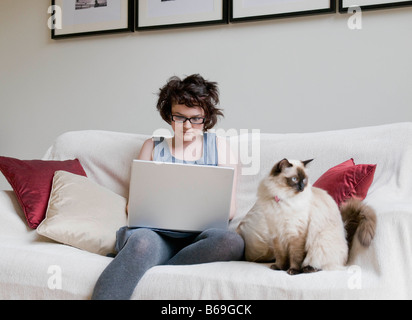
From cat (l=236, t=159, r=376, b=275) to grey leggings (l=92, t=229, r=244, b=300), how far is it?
0.53 feet

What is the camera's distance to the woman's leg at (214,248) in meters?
1.46

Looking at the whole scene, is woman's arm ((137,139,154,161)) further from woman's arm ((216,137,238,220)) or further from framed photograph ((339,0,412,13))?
framed photograph ((339,0,412,13))

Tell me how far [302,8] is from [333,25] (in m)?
0.19

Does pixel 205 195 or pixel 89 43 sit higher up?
pixel 89 43

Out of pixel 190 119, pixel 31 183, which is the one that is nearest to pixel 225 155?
pixel 190 119

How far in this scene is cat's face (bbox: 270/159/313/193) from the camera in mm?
1317

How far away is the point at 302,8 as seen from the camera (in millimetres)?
2352

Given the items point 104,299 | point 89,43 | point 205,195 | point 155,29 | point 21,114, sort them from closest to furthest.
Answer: point 104,299, point 205,195, point 155,29, point 89,43, point 21,114

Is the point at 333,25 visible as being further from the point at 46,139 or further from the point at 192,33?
the point at 46,139

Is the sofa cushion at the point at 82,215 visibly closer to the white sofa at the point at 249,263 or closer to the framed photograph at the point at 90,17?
the white sofa at the point at 249,263

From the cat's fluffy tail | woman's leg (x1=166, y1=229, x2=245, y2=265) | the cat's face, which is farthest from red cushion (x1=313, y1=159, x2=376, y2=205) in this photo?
woman's leg (x1=166, y1=229, x2=245, y2=265)

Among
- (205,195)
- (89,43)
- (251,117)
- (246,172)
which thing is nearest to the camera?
(205,195)

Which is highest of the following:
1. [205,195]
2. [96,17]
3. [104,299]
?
[96,17]
